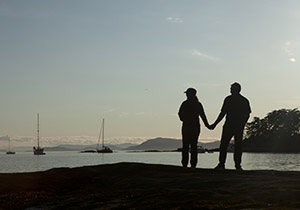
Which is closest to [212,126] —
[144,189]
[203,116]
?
[203,116]

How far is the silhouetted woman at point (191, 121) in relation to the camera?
58.5ft

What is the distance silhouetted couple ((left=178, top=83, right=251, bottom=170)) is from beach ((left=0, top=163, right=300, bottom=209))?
1.56m

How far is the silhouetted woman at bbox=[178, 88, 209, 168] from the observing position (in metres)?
17.8

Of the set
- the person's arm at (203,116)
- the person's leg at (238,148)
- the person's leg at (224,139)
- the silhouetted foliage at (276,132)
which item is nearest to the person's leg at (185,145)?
the person's arm at (203,116)

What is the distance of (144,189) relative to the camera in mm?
12477

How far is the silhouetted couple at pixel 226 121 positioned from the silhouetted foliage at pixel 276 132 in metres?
152

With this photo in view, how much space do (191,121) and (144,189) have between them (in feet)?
19.5

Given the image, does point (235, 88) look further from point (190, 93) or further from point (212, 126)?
point (212, 126)

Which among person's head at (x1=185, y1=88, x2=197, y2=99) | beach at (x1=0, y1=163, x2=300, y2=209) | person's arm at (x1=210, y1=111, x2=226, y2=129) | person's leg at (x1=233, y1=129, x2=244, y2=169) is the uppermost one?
person's head at (x1=185, y1=88, x2=197, y2=99)

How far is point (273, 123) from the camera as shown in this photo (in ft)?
550

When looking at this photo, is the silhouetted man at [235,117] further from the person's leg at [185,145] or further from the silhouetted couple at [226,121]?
the person's leg at [185,145]

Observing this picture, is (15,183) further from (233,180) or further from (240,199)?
(240,199)

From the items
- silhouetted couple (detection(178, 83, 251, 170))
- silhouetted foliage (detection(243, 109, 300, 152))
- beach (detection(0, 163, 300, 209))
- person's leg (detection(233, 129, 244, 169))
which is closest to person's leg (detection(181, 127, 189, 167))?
silhouetted couple (detection(178, 83, 251, 170))

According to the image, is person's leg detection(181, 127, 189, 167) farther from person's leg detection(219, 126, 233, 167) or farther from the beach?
person's leg detection(219, 126, 233, 167)
